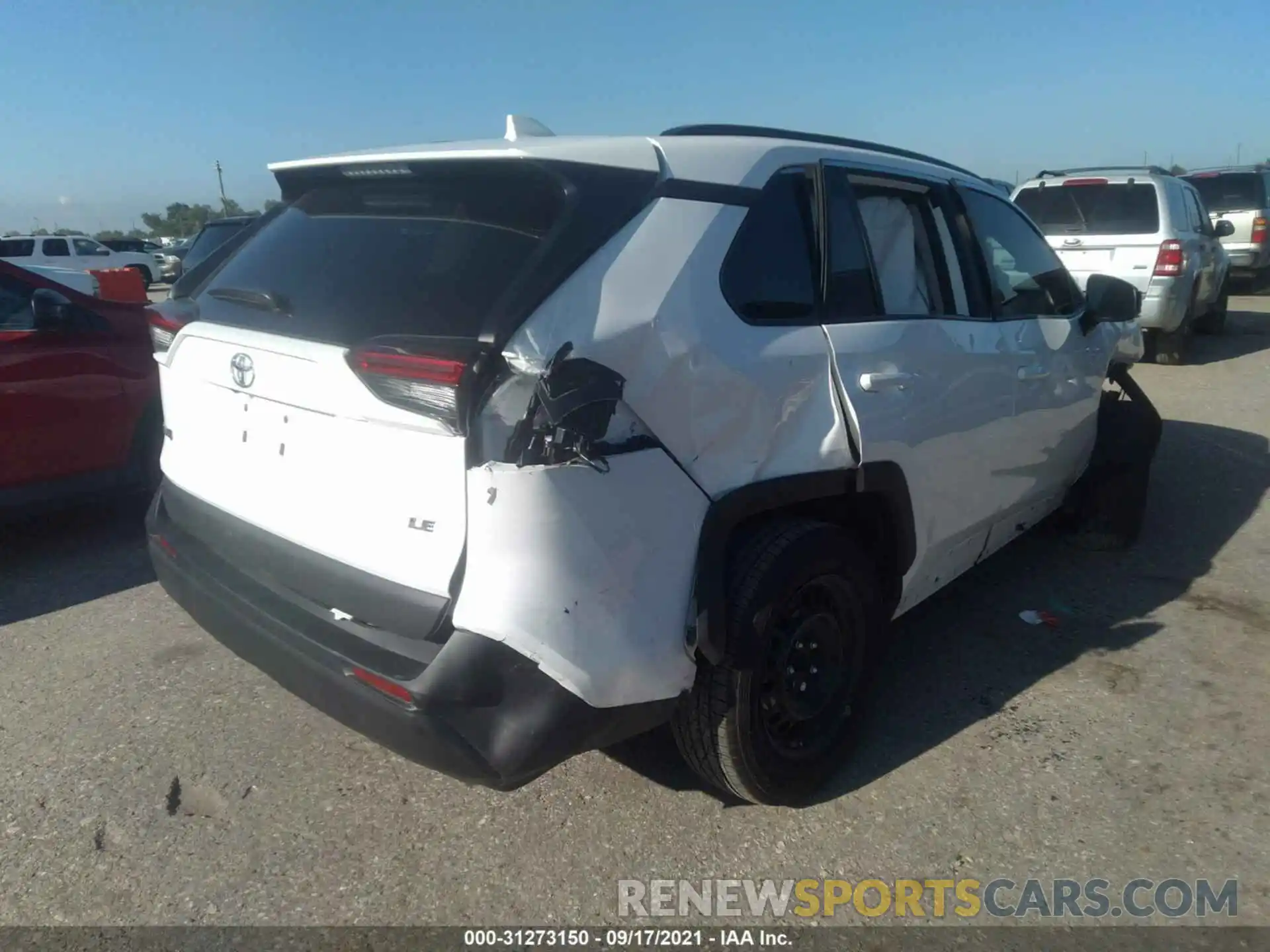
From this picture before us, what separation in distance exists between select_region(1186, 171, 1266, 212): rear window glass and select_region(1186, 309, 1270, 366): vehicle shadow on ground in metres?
2.26

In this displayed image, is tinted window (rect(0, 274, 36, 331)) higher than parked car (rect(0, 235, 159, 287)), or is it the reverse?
tinted window (rect(0, 274, 36, 331))

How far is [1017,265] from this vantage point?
13.3 ft

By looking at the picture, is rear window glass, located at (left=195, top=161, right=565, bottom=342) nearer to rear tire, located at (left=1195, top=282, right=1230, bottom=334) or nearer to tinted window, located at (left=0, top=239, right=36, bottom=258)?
rear tire, located at (left=1195, top=282, right=1230, bottom=334)

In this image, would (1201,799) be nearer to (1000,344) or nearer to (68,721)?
(1000,344)

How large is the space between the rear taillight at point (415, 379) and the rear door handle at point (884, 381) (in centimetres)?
132

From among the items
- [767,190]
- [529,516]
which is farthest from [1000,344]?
[529,516]

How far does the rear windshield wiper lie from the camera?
2.63 meters

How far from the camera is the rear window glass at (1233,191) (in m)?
15.2

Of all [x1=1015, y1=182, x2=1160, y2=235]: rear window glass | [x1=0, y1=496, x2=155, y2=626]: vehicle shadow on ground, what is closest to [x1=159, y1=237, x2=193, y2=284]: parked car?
[x1=0, y1=496, x2=155, y2=626]: vehicle shadow on ground

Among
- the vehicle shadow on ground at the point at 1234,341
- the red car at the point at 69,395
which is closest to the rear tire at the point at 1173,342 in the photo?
the vehicle shadow on ground at the point at 1234,341

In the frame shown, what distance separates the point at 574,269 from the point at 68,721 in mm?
2535

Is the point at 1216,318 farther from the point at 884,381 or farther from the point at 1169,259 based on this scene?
the point at 884,381

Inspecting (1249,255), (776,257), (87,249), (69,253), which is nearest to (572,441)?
(776,257)

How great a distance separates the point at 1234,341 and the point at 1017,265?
9547 mm
